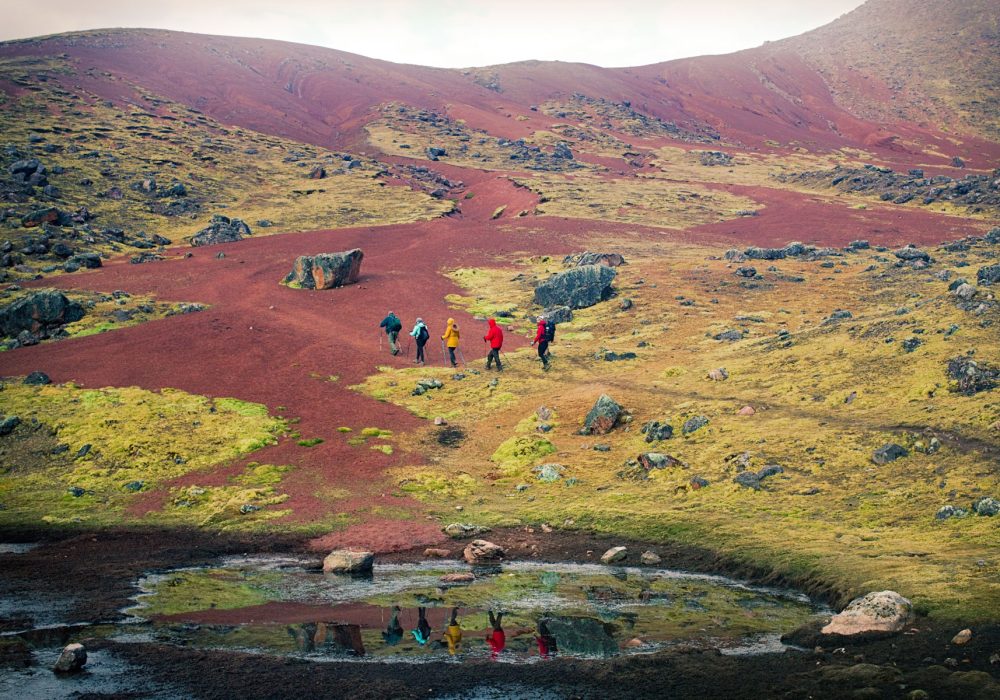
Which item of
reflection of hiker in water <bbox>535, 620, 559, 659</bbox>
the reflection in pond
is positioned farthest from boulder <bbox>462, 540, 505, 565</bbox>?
reflection of hiker in water <bbox>535, 620, 559, 659</bbox>

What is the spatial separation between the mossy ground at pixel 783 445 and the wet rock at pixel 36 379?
14.4m

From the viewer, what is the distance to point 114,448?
91.4ft

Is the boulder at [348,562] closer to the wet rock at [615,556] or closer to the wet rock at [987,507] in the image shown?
the wet rock at [615,556]

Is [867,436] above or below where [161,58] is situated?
below

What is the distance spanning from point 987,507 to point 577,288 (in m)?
35.6

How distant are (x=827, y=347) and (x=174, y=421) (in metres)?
28.2

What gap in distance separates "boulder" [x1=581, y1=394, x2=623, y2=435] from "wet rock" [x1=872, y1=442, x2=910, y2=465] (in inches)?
377

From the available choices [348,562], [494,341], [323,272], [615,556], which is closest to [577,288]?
[494,341]

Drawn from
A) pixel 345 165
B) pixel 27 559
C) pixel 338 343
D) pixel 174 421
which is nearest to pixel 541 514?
pixel 27 559

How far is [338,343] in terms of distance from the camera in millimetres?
43062

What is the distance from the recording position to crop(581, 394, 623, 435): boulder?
29.0 m

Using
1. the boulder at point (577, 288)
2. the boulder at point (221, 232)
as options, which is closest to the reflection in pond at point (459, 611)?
the boulder at point (577, 288)

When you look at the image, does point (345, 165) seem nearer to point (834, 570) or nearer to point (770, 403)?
point (770, 403)

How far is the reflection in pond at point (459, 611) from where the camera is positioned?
1485 centimetres
